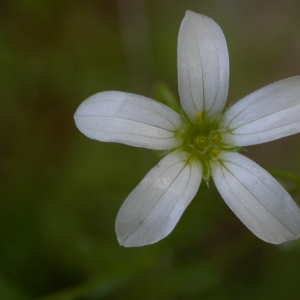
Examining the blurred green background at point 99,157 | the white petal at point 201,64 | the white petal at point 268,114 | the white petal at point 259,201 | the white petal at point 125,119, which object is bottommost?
the white petal at point 259,201

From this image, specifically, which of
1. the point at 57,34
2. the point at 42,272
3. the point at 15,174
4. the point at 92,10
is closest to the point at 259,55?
the point at 92,10

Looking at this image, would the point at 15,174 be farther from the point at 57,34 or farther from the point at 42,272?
the point at 57,34

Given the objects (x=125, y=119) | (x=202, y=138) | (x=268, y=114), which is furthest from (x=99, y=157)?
(x=268, y=114)

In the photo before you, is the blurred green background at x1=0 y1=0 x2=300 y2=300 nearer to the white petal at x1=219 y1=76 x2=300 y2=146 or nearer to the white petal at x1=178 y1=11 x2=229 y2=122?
the white petal at x1=219 y1=76 x2=300 y2=146

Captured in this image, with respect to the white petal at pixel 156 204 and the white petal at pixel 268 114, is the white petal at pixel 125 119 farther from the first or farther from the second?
the white petal at pixel 268 114

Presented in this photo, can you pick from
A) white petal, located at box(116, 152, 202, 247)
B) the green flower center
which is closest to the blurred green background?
the green flower center

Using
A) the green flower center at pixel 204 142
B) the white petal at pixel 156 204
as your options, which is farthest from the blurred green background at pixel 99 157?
Result: the white petal at pixel 156 204
